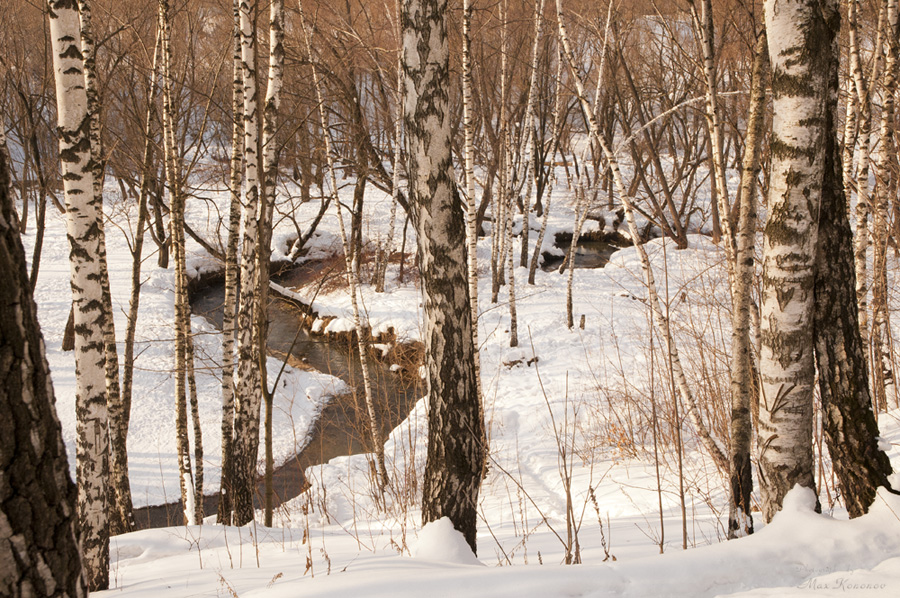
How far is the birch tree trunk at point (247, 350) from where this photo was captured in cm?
538

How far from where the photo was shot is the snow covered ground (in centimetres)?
229

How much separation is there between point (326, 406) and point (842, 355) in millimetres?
9114

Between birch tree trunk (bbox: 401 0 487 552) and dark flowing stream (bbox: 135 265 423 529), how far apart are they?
2168 millimetres

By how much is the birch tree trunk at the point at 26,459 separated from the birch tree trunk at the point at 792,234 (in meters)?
2.75

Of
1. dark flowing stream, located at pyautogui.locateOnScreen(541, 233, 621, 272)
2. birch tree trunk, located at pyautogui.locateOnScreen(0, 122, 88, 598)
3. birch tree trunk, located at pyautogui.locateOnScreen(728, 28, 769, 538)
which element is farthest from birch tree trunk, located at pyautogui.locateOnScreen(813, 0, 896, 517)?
dark flowing stream, located at pyautogui.locateOnScreen(541, 233, 621, 272)

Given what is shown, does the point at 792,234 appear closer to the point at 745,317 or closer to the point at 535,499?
the point at 745,317

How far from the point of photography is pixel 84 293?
3627mm

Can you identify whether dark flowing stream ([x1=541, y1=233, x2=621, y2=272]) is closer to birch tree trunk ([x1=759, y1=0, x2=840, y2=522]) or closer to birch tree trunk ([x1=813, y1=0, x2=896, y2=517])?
birch tree trunk ([x1=813, y1=0, x2=896, y2=517])

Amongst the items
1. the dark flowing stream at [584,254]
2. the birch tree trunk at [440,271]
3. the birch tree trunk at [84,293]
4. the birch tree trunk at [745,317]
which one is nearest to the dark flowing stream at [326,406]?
the birch tree trunk at [84,293]

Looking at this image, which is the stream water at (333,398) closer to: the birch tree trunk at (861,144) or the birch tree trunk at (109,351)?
the birch tree trunk at (109,351)

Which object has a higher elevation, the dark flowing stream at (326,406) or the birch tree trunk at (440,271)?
the birch tree trunk at (440,271)

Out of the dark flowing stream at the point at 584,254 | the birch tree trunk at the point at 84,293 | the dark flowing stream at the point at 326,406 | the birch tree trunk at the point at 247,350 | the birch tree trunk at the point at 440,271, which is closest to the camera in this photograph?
the birch tree trunk at the point at 440,271

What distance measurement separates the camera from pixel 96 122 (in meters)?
5.33

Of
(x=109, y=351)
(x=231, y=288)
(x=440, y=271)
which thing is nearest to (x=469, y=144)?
(x=231, y=288)
